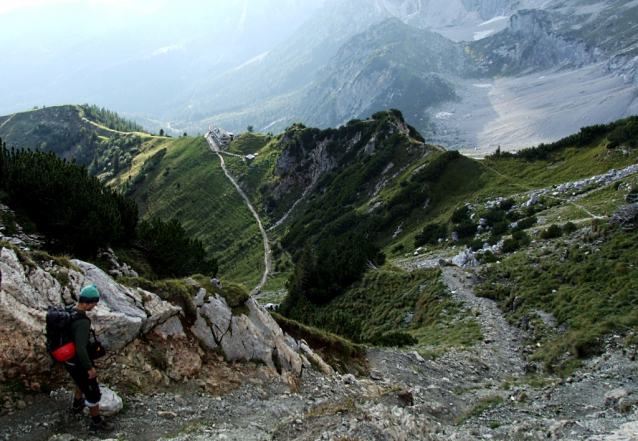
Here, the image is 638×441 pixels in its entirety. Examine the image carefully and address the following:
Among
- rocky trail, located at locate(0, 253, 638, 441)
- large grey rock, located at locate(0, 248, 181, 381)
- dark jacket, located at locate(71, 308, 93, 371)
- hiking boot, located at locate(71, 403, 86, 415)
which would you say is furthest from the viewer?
rocky trail, located at locate(0, 253, 638, 441)

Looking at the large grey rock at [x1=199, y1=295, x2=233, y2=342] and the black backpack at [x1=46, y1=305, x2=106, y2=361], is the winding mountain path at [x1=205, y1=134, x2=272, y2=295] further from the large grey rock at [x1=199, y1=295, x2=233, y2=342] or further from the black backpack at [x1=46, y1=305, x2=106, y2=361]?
the black backpack at [x1=46, y1=305, x2=106, y2=361]

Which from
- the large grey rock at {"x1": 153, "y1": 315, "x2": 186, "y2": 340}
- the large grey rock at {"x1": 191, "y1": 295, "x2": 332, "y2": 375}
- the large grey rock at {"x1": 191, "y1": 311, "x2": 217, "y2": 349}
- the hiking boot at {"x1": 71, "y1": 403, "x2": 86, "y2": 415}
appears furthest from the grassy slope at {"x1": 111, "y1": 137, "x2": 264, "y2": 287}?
the hiking boot at {"x1": 71, "y1": 403, "x2": 86, "y2": 415}

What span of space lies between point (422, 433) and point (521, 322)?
17927 mm

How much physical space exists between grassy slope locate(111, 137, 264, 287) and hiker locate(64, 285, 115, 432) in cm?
7450

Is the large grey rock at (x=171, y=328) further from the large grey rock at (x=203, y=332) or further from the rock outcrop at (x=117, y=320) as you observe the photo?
the large grey rock at (x=203, y=332)

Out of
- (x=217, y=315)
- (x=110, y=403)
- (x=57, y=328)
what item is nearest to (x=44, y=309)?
(x=57, y=328)

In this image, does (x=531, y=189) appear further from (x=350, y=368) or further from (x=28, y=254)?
(x=28, y=254)

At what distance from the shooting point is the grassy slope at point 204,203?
331 feet

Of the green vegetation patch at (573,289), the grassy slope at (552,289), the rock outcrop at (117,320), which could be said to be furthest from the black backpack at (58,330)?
the green vegetation patch at (573,289)

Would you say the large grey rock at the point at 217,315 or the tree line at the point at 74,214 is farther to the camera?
the tree line at the point at 74,214

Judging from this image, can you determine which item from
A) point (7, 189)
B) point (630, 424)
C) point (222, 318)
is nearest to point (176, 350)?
point (222, 318)

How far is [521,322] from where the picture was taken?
27.4 metres

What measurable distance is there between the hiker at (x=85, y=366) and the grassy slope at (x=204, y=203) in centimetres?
7450

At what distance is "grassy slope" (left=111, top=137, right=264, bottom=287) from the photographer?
10094cm
